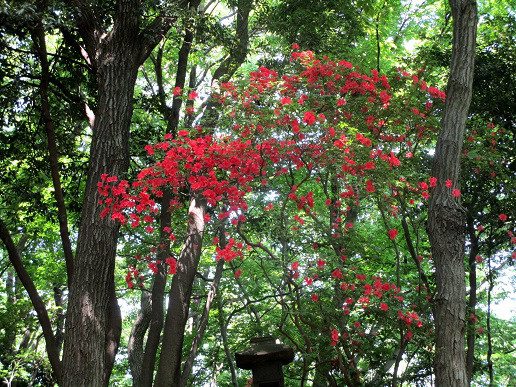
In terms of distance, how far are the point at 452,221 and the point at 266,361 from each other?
2238 millimetres

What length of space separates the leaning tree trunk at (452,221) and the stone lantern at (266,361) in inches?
61.2

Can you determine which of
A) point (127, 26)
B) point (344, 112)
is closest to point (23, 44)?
point (127, 26)

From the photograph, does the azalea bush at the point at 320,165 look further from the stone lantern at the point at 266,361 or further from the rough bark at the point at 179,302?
the stone lantern at the point at 266,361

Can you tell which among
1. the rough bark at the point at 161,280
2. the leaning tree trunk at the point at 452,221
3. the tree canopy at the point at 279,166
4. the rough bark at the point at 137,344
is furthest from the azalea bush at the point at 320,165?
the rough bark at the point at 137,344

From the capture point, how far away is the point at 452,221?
4.11 m

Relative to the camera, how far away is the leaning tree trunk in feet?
13.0

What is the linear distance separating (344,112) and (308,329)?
3307 millimetres

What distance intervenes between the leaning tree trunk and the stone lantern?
155 centimetres

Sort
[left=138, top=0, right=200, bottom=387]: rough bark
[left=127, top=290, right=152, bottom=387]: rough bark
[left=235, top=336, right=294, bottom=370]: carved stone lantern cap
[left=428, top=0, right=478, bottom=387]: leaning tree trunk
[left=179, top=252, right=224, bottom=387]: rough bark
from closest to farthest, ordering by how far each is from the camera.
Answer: [left=428, top=0, right=478, bottom=387]: leaning tree trunk, [left=235, top=336, right=294, bottom=370]: carved stone lantern cap, [left=138, top=0, right=200, bottom=387]: rough bark, [left=179, top=252, right=224, bottom=387]: rough bark, [left=127, top=290, right=152, bottom=387]: rough bark

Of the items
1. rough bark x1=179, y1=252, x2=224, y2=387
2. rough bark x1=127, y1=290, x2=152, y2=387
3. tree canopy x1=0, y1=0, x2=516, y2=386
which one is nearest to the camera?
tree canopy x1=0, y1=0, x2=516, y2=386

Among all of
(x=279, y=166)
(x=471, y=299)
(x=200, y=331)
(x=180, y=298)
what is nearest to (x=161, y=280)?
(x=180, y=298)

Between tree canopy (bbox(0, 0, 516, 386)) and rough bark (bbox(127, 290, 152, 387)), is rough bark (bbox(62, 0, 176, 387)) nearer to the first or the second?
tree canopy (bbox(0, 0, 516, 386))

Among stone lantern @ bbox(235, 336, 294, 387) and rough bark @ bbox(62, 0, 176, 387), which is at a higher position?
rough bark @ bbox(62, 0, 176, 387)

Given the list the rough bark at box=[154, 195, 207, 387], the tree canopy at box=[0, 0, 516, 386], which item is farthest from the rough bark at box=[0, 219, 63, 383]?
the rough bark at box=[154, 195, 207, 387]
